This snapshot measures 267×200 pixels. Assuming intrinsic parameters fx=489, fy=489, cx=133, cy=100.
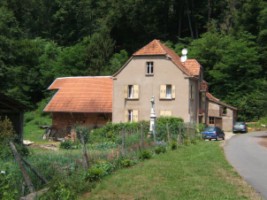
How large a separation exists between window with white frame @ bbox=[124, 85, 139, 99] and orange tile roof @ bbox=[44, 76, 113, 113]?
2.19m

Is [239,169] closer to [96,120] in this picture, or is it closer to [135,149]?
[135,149]

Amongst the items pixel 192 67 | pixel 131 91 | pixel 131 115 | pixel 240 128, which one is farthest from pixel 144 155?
pixel 240 128

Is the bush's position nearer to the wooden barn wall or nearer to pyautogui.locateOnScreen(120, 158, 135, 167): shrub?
pyautogui.locateOnScreen(120, 158, 135, 167): shrub

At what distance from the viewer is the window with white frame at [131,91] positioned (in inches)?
1825

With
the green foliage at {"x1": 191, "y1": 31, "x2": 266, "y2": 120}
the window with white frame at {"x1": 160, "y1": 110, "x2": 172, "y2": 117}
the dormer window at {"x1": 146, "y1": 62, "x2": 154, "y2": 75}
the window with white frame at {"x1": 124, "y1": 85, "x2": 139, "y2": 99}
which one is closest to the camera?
the window with white frame at {"x1": 160, "y1": 110, "x2": 172, "y2": 117}

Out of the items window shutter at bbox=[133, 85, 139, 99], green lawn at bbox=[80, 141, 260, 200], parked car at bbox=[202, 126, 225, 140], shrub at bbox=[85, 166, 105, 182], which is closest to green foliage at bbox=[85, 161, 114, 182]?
shrub at bbox=[85, 166, 105, 182]

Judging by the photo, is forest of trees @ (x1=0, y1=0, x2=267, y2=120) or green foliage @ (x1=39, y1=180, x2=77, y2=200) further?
forest of trees @ (x1=0, y1=0, x2=267, y2=120)

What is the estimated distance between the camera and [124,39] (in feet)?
250

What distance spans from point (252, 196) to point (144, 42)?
213 ft

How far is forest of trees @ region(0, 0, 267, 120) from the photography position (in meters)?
64.6

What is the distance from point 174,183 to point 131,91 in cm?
3323

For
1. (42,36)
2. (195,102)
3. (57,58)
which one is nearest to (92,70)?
(57,58)

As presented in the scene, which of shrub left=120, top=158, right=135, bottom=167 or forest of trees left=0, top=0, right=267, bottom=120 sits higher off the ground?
forest of trees left=0, top=0, right=267, bottom=120

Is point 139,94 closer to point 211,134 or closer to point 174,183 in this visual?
point 211,134
